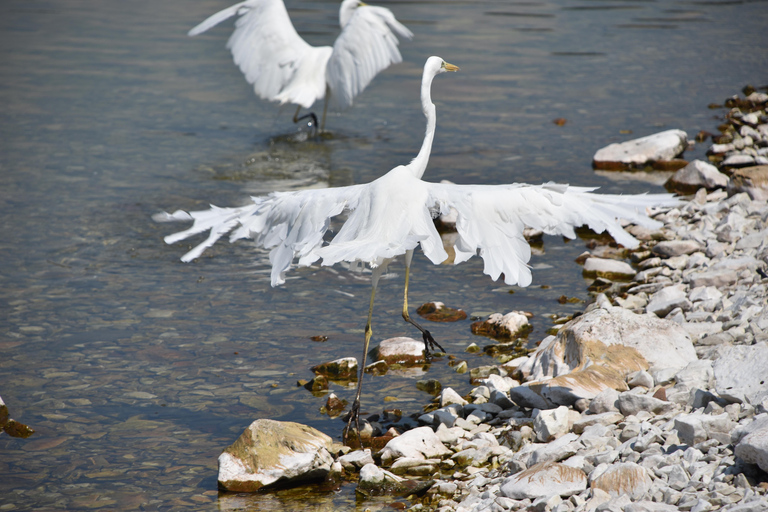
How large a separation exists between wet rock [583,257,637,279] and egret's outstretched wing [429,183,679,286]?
9.49 ft

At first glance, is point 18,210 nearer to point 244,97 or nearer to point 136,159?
point 136,159

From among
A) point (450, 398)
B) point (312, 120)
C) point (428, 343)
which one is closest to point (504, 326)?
point (428, 343)

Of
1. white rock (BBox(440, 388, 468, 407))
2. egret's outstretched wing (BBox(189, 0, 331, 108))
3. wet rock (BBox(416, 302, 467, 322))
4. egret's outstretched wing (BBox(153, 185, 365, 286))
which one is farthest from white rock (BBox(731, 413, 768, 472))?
egret's outstretched wing (BBox(189, 0, 331, 108))

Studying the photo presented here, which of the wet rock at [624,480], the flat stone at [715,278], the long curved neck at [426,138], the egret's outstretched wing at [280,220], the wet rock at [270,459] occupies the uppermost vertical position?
the long curved neck at [426,138]

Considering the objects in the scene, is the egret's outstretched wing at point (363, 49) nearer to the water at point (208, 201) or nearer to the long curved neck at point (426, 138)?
the water at point (208, 201)

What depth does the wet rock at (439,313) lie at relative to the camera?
6617mm

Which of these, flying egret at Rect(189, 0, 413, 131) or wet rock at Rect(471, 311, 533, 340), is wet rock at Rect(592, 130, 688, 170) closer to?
flying egret at Rect(189, 0, 413, 131)

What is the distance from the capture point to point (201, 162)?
444 inches

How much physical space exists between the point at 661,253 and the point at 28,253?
6.17 meters

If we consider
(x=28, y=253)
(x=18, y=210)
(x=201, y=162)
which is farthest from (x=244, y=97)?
(x=28, y=253)

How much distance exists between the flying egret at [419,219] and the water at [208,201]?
42.7 inches

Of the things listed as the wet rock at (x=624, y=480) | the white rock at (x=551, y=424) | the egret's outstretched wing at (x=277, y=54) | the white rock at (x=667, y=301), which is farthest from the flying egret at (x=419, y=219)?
the egret's outstretched wing at (x=277, y=54)

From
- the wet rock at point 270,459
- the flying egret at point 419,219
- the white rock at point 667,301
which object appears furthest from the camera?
the white rock at point 667,301

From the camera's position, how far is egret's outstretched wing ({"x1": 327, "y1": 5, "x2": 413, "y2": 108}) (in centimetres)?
1152
